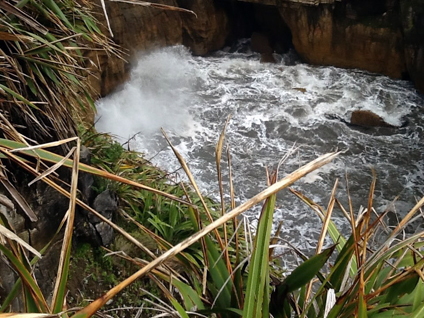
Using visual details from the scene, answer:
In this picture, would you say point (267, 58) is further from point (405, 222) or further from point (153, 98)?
point (405, 222)

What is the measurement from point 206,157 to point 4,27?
6.01 metres

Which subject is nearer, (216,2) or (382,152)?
(382,152)

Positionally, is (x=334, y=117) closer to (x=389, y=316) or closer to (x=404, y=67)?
(x=404, y=67)

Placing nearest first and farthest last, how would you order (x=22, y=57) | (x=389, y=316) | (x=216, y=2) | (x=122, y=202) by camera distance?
1. (x=389, y=316)
2. (x=22, y=57)
3. (x=122, y=202)
4. (x=216, y=2)

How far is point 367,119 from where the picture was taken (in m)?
8.53

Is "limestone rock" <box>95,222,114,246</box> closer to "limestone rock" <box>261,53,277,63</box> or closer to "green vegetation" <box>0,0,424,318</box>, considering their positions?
"green vegetation" <box>0,0,424,318</box>

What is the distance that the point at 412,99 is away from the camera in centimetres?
916

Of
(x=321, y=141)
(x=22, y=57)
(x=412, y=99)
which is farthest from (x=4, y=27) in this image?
(x=412, y=99)

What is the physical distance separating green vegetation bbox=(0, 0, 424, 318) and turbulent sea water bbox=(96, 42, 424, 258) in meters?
3.78

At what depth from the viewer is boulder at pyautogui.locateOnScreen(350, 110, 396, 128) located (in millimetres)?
8508

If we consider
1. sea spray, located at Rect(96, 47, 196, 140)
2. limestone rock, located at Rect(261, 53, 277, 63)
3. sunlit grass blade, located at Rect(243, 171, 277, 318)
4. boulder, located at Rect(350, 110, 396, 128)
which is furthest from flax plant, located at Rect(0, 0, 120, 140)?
limestone rock, located at Rect(261, 53, 277, 63)

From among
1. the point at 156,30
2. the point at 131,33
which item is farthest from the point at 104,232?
the point at 156,30

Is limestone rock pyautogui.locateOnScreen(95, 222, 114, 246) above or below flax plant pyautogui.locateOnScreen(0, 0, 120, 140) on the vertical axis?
below

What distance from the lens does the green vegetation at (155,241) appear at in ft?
2.92
